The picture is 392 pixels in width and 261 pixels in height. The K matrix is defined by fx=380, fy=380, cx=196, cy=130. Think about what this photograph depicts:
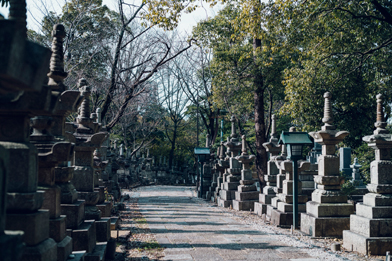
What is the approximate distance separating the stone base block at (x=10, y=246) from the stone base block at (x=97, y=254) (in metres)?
3.38

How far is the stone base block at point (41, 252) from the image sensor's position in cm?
339

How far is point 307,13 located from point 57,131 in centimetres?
946

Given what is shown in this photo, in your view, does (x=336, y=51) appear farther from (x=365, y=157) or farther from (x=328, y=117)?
(x=365, y=157)

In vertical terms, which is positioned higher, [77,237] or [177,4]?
[177,4]

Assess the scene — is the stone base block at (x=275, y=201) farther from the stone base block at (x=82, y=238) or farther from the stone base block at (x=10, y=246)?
the stone base block at (x=10, y=246)

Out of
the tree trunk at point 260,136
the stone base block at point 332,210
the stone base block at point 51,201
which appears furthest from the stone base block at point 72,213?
the tree trunk at point 260,136

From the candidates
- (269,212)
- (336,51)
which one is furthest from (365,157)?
(269,212)

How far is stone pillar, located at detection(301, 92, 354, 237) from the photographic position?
841 centimetres

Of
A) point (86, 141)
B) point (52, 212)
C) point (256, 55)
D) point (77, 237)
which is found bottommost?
point (77, 237)

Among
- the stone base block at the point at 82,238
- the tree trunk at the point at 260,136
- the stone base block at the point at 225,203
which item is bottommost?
the stone base block at the point at 225,203

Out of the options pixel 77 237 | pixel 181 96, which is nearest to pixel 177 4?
pixel 77 237

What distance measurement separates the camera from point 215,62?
19.4m

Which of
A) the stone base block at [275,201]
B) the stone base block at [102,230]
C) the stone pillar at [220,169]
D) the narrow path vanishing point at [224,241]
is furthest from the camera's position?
the stone pillar at [220,169]

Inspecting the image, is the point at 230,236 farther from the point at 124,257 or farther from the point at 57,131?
the point at 57,131
